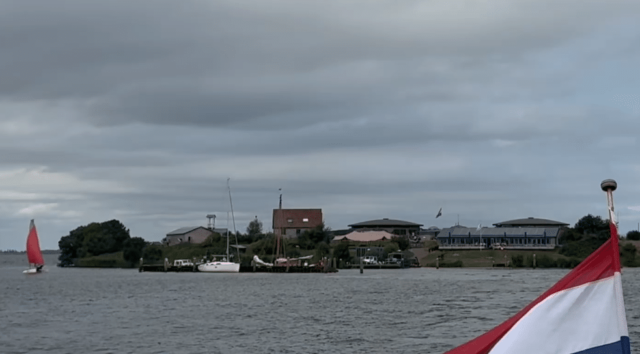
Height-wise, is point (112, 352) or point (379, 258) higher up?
point (379, 258)

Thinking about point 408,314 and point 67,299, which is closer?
point 408,314

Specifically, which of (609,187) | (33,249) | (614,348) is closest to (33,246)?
(33,249)

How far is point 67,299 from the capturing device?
89750 millimetres

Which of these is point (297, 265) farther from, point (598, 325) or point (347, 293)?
point (598, 325)

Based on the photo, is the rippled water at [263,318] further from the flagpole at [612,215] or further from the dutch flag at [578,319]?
the flagpole at [612,215]

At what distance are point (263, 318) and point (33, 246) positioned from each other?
132 m

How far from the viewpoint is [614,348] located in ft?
35.6

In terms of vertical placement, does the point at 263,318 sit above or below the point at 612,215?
below

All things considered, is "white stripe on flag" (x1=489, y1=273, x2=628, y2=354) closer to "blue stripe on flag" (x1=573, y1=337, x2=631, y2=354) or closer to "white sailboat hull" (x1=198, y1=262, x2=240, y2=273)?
"blue stripe on flag" (x1=573, y1=337, x2=631, y2=354)

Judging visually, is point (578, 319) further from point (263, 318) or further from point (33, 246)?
point (33, 246)

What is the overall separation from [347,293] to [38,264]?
117425mm

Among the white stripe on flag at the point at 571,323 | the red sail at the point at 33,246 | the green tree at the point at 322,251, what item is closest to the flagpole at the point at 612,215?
the white stripe on flag at the point at 571,323

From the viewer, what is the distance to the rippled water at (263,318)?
46.5 m

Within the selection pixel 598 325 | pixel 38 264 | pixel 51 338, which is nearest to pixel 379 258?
pixel 38 264
